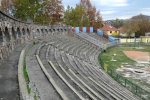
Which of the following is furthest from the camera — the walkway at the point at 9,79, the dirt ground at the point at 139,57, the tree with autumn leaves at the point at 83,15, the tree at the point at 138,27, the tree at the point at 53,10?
the tree at the point at 138,27

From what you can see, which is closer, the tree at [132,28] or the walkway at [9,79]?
the walkway at [9,79]

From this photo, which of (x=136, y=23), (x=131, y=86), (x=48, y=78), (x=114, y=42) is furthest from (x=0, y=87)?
(x=136, y=23)

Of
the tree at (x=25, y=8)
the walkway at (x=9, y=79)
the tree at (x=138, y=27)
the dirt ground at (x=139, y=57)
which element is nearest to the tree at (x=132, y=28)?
the tree at (x=138, y=27)

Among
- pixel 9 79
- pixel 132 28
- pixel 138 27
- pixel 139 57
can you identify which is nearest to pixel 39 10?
pixel 139 57

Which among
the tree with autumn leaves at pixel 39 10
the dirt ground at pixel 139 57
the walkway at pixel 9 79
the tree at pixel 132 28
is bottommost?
the dirt ground at pixel 139 57

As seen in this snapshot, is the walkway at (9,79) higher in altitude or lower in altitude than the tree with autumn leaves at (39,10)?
lower

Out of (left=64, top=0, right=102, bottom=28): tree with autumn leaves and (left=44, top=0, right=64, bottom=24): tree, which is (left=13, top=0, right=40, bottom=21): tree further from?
(left=64, top=0, right=102, bottom=28): tree with autumn leaves

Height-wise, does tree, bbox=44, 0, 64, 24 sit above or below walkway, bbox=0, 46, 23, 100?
above

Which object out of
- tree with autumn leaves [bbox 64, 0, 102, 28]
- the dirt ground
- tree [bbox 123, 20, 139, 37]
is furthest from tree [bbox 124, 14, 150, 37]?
the dirt ground

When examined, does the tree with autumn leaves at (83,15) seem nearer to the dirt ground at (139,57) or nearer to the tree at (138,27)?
the tree at (138,27)

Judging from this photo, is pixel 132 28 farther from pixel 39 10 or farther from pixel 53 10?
pixel 39 10

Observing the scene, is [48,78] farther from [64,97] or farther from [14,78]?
[64,97]

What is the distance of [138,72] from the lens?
3569cm

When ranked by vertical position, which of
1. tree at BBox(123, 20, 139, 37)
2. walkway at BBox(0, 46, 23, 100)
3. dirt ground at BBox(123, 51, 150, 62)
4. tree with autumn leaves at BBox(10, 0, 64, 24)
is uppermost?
tree with autumn leaves at BBox(10, 0, 64, 24)
